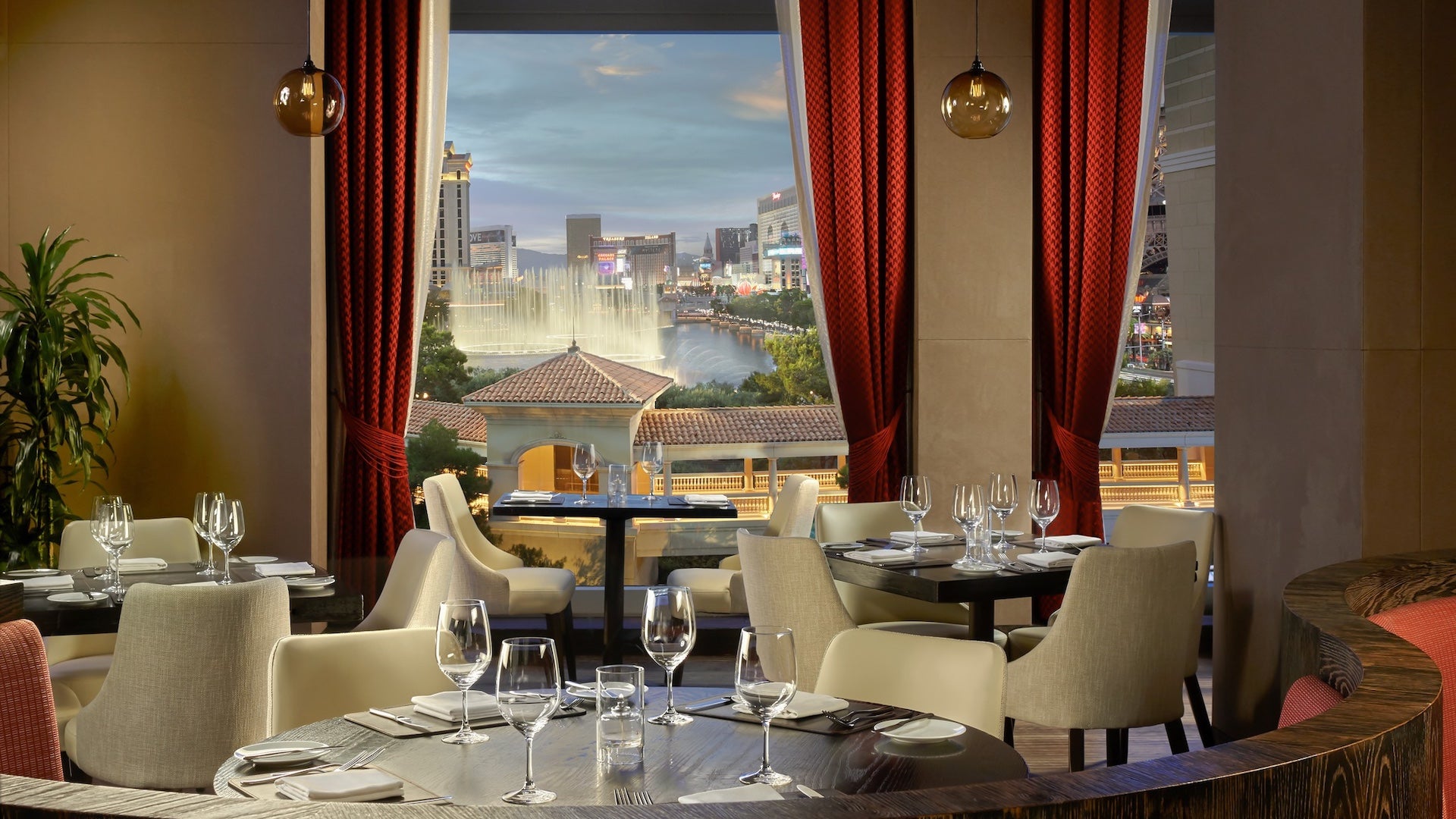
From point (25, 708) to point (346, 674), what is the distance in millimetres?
607

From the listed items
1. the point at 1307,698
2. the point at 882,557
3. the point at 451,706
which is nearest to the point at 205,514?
the point at 451,706

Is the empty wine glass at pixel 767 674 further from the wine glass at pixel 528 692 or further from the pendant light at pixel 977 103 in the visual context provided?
the pendant light at pixel 977 103

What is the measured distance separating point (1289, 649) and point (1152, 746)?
2.75 meters

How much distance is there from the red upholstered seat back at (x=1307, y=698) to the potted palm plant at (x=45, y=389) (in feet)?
14.9

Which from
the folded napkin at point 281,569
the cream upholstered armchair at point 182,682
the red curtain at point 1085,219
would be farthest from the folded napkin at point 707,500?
the cream upholstered armchair at point 182,682

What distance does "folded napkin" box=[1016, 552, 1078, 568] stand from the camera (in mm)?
4488

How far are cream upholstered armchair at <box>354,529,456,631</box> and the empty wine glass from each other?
2.08 metres

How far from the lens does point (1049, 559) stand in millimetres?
4590

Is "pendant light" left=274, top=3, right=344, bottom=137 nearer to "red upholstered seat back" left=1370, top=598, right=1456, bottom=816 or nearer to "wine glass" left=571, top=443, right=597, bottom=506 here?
"wine glass" left=571, top=443, right=597, bottom=506

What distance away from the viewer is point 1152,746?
4.98m

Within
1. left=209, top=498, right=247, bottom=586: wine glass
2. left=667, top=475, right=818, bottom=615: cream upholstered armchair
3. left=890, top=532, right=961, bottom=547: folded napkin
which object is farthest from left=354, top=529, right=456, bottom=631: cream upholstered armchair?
left=890, top=532, right=961, bottom=547: folded napkin

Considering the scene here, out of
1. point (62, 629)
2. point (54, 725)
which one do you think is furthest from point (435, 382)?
point (54, 725)

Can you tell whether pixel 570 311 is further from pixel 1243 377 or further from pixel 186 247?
pixel 1243 377

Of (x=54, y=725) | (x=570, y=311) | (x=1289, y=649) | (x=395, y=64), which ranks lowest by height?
(x=54, y=725)
